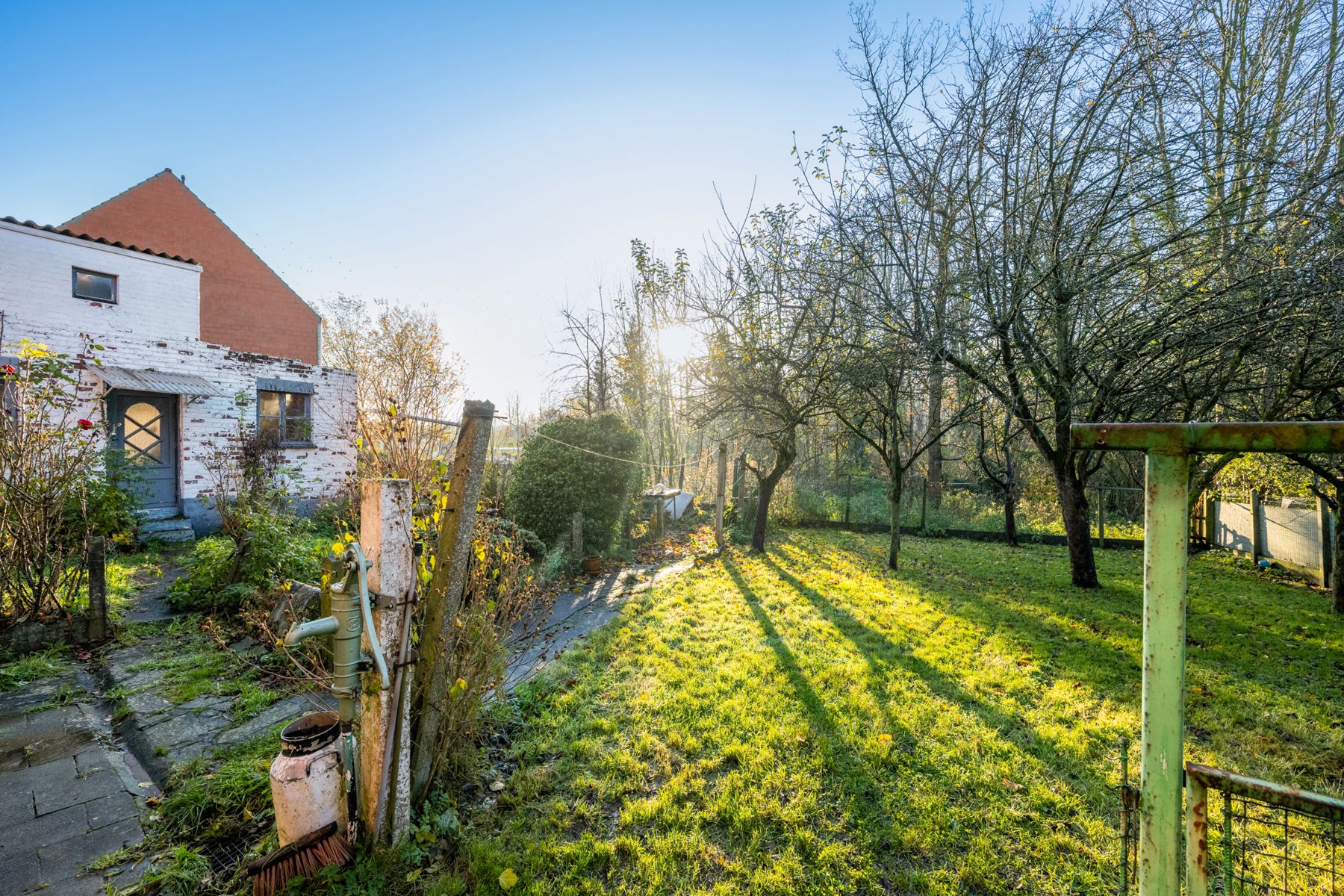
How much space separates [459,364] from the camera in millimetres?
13227

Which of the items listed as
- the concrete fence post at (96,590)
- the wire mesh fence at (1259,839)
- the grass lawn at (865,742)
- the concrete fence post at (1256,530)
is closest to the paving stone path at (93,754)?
the concrete fence post at (96,590)

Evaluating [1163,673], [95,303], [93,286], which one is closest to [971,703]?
[1163,673]

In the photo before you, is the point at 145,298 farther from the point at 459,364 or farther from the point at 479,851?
the point at 479,851

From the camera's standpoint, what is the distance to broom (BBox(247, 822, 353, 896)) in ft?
6.29

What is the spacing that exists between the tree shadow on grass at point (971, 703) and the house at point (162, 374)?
667 cm

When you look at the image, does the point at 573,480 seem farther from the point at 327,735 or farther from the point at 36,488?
the point at 327,735

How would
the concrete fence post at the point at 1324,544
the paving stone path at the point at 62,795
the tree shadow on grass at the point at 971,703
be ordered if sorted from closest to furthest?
the paving stone path at the point at 62,795
the tree shadow on grass at the point at 971,703
the concrete fence post at the point at 1324,544

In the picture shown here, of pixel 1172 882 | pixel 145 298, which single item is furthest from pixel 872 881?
pixel 145 298

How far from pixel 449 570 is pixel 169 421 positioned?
1079 centimetres

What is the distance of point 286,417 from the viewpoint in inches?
425

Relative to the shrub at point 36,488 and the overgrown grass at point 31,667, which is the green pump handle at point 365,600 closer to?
the overgrown grass at point 31,667

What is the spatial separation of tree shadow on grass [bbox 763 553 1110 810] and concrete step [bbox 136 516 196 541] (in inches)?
399

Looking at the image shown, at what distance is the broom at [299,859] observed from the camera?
1917mm

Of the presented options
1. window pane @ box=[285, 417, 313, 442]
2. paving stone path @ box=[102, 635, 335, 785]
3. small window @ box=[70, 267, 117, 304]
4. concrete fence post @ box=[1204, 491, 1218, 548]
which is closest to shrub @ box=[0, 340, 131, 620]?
paving stone path @ box=[102, 635, 335, 785]
